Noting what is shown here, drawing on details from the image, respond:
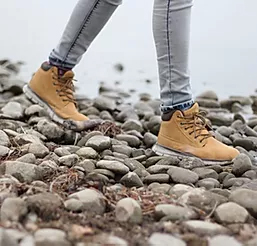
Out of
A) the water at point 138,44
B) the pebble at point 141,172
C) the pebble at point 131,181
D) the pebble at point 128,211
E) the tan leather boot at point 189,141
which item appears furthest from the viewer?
the water at point 138,44

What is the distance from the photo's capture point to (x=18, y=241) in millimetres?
1173

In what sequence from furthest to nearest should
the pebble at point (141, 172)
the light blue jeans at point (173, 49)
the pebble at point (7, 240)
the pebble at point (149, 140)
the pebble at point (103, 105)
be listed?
the pebble at point (103, 105), the pebble at point (149, 140), the light blue jeans at point (173, 49), the pebble at point (141, 172), the pebble at point (7, 240)

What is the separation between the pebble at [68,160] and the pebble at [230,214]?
60cm

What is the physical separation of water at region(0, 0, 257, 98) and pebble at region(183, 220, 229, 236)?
9.77 feet

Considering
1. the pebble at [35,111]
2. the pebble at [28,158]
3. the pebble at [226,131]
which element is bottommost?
the pebble at [226,131]

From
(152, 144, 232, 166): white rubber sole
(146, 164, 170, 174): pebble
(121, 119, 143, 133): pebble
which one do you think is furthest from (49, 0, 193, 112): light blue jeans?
(121, 119, 143, 133): pebble

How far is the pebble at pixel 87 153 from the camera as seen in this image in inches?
79.9

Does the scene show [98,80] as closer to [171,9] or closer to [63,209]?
[171,9]

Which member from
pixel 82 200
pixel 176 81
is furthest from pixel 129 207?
pixel 176 81

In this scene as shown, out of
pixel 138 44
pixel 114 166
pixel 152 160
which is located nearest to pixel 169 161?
pixel 152 160

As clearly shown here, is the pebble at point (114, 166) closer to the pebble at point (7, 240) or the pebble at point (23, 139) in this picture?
the pebble at point (23, 139)

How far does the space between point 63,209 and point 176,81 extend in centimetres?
82

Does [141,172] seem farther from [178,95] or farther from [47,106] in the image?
[47,106]

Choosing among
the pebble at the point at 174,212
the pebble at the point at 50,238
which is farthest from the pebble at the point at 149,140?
the pebble at the point at 50,238
